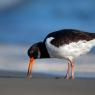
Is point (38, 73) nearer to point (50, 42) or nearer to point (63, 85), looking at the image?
point (50, 42)

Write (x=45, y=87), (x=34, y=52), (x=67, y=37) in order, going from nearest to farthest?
1. (x=45, y=87)
2. (x=67, y=37)
3. (x=34, y=52)

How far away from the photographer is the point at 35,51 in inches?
425

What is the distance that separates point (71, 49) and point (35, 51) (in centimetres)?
149

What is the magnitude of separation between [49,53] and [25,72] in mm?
875

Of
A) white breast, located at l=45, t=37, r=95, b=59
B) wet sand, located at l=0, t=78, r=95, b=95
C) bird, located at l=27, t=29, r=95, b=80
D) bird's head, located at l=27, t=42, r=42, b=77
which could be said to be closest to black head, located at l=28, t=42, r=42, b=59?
bird's head, located at l=27, t=42, r=42, b=77

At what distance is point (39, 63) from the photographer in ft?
35.6

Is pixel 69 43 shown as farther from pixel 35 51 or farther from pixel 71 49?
pixel 35 51

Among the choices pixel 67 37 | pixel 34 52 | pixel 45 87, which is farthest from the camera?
pixel 34 52

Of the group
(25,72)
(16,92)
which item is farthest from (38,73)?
(16,92)

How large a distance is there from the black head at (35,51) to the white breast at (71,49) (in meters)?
0.93

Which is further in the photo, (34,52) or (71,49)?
(34,52)

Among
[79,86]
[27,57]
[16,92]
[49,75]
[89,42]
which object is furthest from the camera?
[27,57]

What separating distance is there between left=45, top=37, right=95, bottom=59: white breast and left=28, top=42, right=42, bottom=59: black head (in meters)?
0.93

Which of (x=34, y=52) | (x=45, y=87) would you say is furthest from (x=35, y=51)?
(x=45, y=87)
